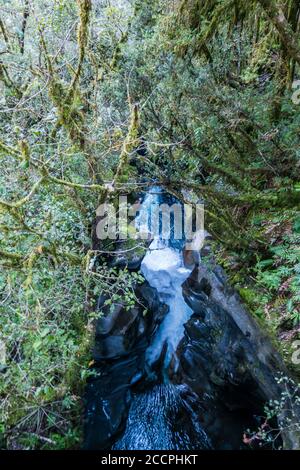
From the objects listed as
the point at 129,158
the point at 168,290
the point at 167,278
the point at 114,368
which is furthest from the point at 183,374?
the point at 129,158

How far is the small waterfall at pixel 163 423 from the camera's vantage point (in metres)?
5.38

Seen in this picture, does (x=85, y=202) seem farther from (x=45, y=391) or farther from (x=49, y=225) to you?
(x=45, y=391)

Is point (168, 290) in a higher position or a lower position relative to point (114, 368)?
higher

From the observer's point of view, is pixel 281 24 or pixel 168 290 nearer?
pixel 281 24

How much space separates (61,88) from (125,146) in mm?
1389

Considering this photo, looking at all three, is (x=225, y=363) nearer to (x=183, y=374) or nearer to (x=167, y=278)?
(x=183, y=374)

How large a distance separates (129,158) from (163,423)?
506 centimetres

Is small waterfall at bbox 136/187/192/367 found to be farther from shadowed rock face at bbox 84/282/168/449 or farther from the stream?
shadowed rock face at bbox 84/282/168/449

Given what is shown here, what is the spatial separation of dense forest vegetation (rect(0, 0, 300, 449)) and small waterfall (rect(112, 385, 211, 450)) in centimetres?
147

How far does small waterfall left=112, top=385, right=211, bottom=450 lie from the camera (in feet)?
17.7

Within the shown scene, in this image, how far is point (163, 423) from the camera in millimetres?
5789

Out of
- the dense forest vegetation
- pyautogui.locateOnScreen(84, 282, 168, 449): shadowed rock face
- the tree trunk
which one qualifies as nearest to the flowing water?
pyautogui.locateOnScreen(84, 282, 168, 449): shadowed rock face

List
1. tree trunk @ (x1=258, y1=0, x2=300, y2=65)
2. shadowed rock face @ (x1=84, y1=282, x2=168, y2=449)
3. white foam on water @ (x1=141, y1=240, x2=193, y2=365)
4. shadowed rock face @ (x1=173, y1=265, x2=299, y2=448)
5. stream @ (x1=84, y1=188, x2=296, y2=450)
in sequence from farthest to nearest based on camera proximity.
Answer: white foam on water @ (x1=141, y1=240, x2=193, y2=365) → shadowed rock face @ (x1=84, y1=282, x2=168, y2=449) → stream @ (x1=84, y1=188, x2=296, y2=450) → shadowed rock face @ (x1=173, y1=265, x2=299, y2=448) → tree trunk @ (x1=258, y1=0, x2=300, y2=65)

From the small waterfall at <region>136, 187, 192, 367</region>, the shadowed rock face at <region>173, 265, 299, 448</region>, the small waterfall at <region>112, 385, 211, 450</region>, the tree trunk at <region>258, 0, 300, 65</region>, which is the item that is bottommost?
the small waterfall at <region>112, 385, 211, 450</region>
